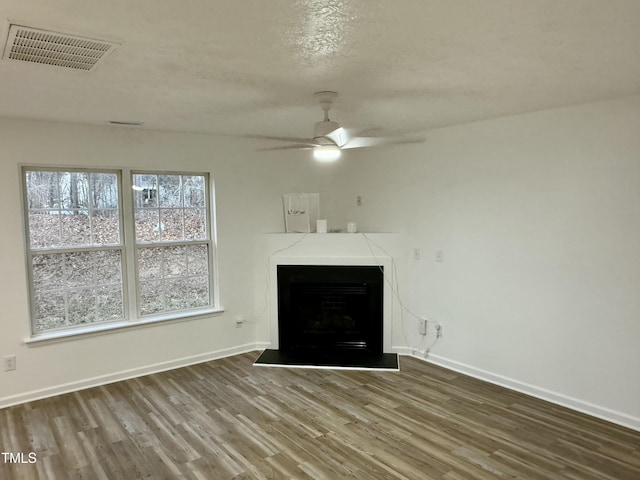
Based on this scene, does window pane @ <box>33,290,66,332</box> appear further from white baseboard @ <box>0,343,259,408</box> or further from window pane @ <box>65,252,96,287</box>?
white baseboard @ <box>0,343,259,408</box>

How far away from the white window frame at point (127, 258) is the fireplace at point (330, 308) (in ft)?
2.52

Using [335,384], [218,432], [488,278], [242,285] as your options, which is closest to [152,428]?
[218,432]

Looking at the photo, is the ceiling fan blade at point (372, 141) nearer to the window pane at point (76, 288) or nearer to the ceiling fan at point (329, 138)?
the ceiling fan at point (329, 138)

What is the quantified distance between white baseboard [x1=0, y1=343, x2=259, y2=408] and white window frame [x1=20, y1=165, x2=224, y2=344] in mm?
434

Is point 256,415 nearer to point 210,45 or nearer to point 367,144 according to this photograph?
point 210,45

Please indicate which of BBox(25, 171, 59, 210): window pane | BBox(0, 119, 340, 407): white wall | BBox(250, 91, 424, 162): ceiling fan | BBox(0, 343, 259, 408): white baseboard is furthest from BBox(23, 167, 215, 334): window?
BBox(250, 91, 424, 162): ceiling fan

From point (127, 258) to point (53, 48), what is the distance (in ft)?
8.20

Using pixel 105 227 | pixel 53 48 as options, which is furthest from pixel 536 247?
pixel 105 227

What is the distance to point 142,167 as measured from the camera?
13.7 feet

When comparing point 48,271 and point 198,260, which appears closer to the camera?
point 48,271

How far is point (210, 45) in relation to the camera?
2045mm

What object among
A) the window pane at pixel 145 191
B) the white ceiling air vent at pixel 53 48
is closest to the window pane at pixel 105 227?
the window pane at pixel 145 191

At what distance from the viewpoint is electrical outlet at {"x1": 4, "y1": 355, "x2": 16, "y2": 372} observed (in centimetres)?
360

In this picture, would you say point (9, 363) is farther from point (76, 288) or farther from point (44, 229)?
point (44, 229)
